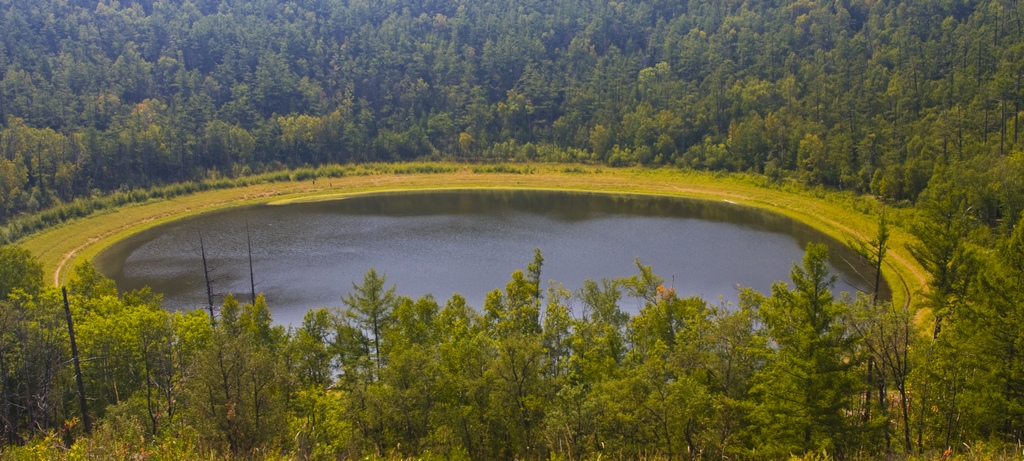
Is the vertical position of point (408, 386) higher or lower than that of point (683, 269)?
higher

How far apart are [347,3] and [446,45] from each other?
967 inches

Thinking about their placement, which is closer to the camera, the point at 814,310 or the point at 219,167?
the point at 814,310

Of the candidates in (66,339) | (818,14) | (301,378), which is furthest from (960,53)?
(66,339)

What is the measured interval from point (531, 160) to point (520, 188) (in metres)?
15.1

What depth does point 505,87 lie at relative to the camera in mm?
126188

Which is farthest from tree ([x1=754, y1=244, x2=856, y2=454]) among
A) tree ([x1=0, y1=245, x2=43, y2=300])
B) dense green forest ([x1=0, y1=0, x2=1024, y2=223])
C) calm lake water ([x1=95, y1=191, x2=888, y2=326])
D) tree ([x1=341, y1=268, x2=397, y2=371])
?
dense green forest ([x1=0, y1=0, x2=1024, y2=223])

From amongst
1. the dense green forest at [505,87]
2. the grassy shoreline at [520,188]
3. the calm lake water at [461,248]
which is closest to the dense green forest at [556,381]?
the calm lake water at [461,248]

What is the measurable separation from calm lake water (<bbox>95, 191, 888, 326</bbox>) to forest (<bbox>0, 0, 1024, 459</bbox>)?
442 cm

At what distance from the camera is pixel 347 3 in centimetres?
14338

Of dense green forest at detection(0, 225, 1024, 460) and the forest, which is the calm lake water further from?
dense green forest at detection(0, 225, 1024, 460)

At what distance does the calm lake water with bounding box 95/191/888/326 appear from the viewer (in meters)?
51.9

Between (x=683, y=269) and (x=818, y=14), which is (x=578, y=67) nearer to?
(x=818, y=14)

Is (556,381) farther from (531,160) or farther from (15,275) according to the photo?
(531,160)

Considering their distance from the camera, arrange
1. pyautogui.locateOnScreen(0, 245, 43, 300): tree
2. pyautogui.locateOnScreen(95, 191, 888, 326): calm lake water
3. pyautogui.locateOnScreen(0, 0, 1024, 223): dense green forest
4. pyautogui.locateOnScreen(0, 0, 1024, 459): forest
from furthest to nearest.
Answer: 1. pyautogui.locateOnScreen(0, 0, 1024, 223): dense green forest
2. pyautogui.locateOnScreen(95, 191, 888, 326): calm lake water
3. pyautogui.locateOnScreen(0, 245, 43, 300): tree
4. pyautogui.locateOnScreen(0, 0, 1024, 459): forest
